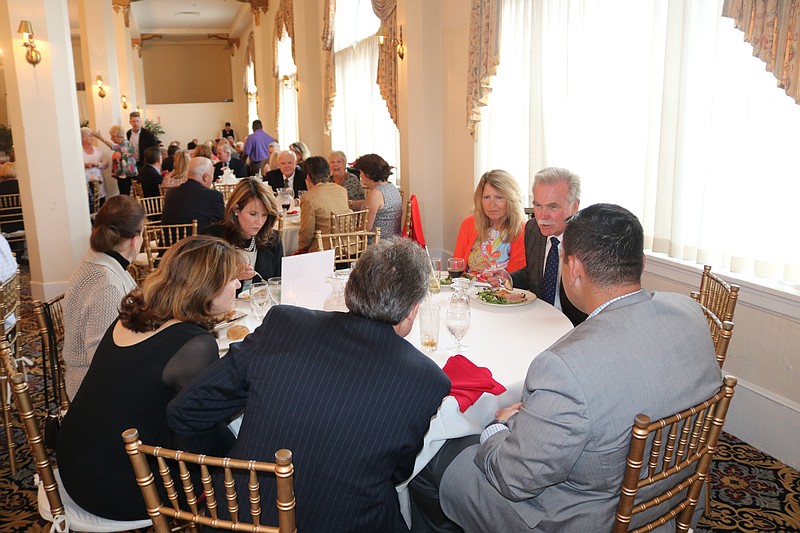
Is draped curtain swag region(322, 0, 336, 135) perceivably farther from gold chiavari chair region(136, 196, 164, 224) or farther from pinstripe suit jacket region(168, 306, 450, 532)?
pinstripe suit jacket region(168, 306, 450, 532)

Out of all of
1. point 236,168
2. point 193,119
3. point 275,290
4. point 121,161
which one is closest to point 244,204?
point 275,290

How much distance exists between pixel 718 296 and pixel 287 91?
13155 millimetres

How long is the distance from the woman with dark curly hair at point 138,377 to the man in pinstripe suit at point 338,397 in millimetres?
231

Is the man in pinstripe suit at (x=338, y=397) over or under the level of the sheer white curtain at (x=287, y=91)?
under

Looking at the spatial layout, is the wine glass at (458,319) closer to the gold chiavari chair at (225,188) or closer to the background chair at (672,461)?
the background chair at (672,461)

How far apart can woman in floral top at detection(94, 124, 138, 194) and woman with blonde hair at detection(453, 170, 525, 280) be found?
25.5 ft

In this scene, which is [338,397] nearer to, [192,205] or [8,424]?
[8,424]

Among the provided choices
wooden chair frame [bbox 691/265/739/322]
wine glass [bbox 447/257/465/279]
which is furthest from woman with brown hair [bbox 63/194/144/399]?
wooden chair frame [bbox 691/265/739/322]

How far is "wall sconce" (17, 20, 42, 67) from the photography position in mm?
5812

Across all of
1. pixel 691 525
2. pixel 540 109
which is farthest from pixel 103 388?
pixel 540 109

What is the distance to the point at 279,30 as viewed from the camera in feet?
43.9

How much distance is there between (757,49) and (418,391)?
267 centimetres

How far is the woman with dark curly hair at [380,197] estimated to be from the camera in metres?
5.72

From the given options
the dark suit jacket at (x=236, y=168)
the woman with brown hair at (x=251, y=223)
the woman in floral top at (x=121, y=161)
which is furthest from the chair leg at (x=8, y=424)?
the dark suit jacket at (x=236, y=168)
